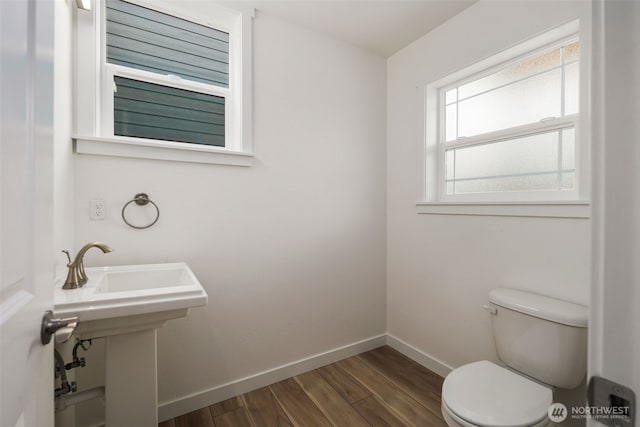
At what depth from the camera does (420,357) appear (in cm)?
212

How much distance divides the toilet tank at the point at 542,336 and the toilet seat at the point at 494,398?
10 centimetres

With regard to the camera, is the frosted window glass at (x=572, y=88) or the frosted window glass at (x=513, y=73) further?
the frosted window glass at (x=513, y=73)

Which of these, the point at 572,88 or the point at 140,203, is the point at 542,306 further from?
the point at 140,203

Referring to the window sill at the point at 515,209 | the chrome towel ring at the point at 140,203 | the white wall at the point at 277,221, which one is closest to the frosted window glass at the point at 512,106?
the window sill at the point at 515,209

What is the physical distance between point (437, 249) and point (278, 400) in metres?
1.43

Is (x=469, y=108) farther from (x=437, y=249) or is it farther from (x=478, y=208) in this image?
(x=437, y=249)

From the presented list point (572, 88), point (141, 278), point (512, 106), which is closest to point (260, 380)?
point (141, 278)

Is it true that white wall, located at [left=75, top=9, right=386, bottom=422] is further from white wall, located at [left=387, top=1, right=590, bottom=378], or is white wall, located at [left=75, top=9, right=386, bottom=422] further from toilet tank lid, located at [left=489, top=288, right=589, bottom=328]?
toilet tank lid, located at [left=489, top=288, right=589, bottom=328]

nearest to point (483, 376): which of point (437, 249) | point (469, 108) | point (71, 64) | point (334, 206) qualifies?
point (437, 249)

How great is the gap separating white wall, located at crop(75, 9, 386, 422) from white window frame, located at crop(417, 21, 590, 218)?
43cm

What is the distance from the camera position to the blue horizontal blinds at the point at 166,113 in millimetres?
1607

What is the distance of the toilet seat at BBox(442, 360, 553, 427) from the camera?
105 centimetres

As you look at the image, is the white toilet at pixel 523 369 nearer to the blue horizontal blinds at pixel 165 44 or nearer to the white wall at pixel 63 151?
the white wall at pixel 63 151

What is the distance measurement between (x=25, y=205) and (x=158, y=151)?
1191 millimetres
